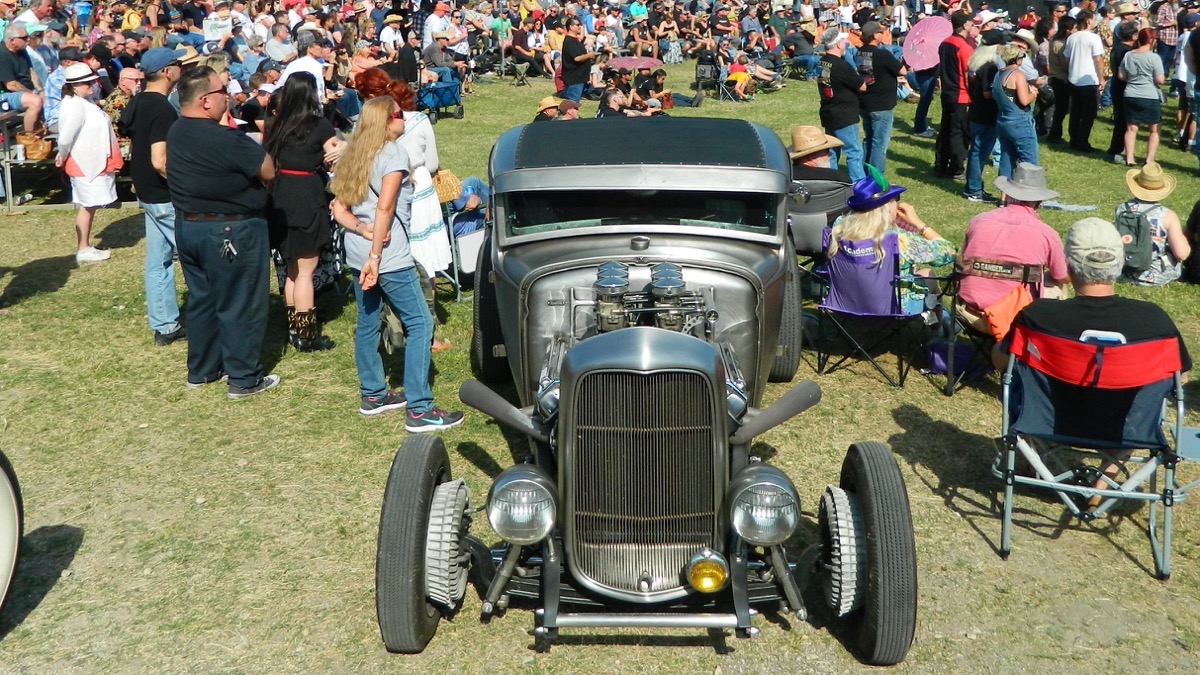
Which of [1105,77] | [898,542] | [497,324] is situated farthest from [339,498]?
[1105,77]

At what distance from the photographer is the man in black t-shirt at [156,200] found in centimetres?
759

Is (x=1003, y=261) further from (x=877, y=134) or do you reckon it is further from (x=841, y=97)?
(x=877, y=134)

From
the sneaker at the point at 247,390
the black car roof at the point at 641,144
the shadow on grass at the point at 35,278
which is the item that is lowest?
the shadow on grass at the point at 35,278

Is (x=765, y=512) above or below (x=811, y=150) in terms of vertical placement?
below

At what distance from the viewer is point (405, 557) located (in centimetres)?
397

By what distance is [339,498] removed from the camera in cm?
555

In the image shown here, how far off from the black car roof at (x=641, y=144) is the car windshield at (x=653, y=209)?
0.52ft

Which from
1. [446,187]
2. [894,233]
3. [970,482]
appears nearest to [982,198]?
[894,233]

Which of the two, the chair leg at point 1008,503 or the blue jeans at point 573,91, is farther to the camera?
the blue jeans at point 573,91

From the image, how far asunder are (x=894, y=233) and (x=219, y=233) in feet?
13.4

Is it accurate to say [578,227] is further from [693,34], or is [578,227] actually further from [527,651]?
[693,34]

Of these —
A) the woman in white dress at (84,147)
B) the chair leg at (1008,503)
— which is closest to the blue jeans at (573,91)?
the woman in white dress at (84,147)

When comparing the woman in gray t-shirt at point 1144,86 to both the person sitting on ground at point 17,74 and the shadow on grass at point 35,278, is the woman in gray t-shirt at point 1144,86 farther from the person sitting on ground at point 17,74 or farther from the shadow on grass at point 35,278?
the person sitting on ground at point 17,74

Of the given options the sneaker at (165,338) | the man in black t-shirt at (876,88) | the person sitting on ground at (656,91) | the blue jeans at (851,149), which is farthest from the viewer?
the person sitting on ground at (656,91)
